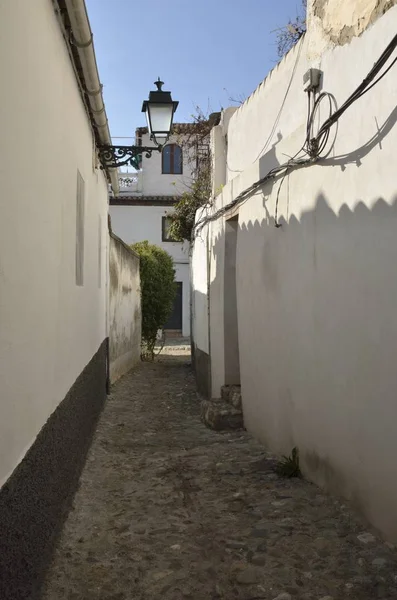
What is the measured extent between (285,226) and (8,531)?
11.7 feet

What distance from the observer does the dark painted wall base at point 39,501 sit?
219 centimetres

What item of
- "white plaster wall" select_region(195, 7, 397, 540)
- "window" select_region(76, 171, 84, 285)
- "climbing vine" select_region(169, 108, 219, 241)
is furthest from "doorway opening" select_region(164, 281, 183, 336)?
"window" select_region(76, 171, 84, 285)

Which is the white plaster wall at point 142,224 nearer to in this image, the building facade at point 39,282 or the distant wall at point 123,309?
the distant wall at point 123,309

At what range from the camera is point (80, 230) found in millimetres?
5188

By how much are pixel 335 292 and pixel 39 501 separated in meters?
2.24

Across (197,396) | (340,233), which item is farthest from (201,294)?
(340,233)

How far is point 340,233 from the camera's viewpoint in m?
3.93

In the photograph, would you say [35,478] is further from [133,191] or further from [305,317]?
[133,191]

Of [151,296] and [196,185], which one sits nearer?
[196,185]

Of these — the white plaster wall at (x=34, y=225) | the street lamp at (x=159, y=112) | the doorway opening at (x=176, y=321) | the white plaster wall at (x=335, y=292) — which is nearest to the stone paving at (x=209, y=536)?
the white plaster wall at (x=335, y=292)

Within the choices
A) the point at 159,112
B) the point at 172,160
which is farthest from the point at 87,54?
the point at 172,160

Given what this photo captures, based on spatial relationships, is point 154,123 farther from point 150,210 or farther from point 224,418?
point 150,210

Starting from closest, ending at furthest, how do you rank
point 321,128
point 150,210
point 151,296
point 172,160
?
1. point 321,128
2. point 151,296
3. point 150,210
4. point 172,160

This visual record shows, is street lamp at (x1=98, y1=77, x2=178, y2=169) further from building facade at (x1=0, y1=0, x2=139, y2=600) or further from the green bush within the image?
the green bush
